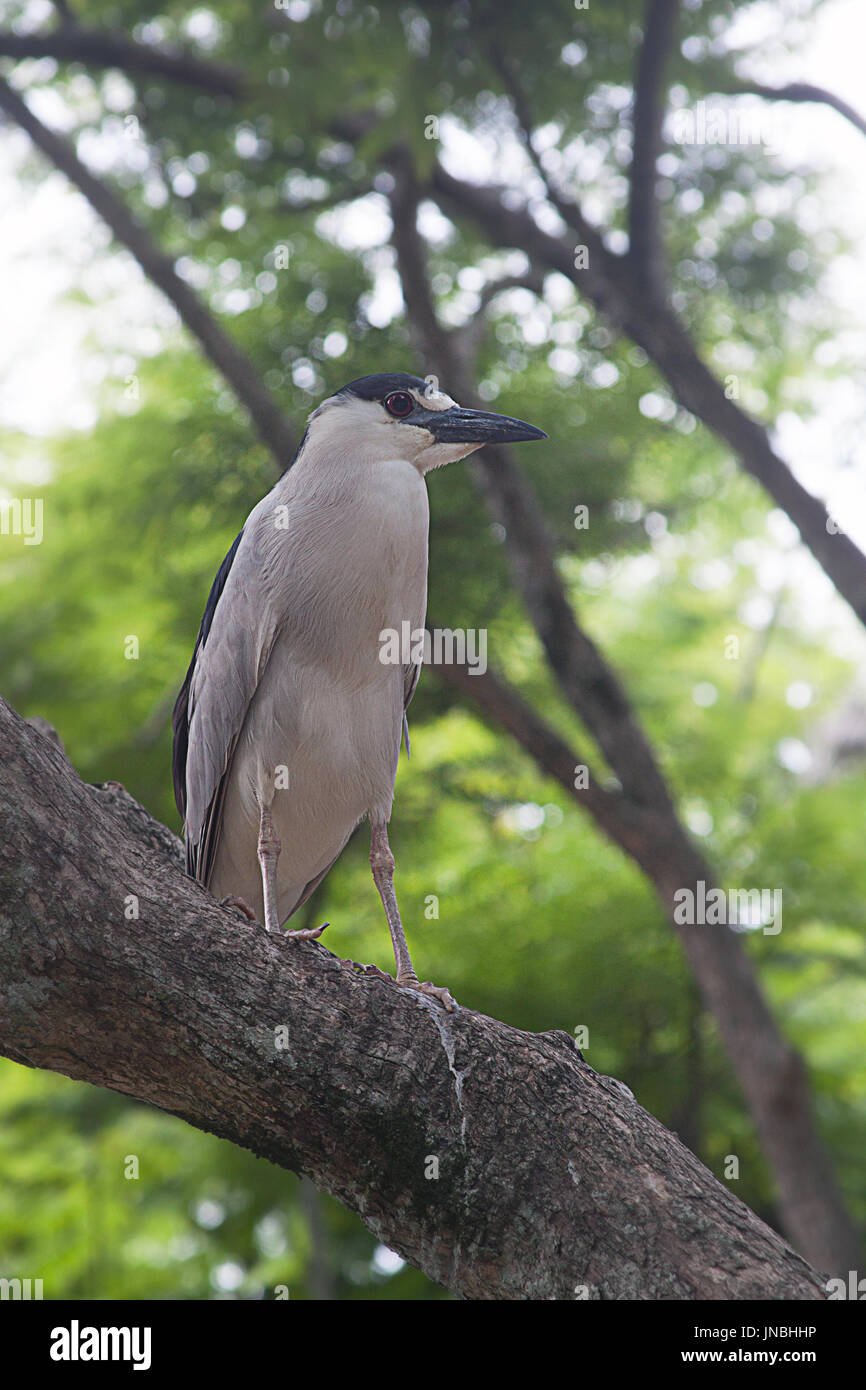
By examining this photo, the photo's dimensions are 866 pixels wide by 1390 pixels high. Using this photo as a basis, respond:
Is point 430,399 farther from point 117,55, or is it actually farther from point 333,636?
point 117,55

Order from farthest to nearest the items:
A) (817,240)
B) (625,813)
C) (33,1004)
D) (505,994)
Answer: (817,240) → (505,994) → (625,813) → (33,1004)

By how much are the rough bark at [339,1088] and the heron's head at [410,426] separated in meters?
1.59

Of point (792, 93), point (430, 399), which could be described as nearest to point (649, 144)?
point (792, 93)

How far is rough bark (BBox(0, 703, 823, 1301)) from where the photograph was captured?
2529 mm

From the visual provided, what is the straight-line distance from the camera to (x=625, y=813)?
638 cm

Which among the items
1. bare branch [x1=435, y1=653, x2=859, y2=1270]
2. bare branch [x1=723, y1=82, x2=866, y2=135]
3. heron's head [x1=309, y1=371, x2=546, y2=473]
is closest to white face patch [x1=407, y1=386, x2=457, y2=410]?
heron's head [x1=309, y1=371, x2=546, y2=473]

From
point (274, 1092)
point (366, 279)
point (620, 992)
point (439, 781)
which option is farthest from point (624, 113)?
point (274, 1092)

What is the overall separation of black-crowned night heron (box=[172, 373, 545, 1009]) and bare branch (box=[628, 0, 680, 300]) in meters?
3.07

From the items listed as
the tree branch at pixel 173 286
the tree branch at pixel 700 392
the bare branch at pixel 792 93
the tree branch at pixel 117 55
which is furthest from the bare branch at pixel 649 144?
the tree branch at pixel 117 55

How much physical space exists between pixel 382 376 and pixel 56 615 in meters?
3.98

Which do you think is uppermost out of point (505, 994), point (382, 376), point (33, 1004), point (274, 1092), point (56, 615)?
point (56, 615)

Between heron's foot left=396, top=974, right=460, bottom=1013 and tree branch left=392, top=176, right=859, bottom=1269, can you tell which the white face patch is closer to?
heron's foot left=396, top=974, right=460, bottom=1013
